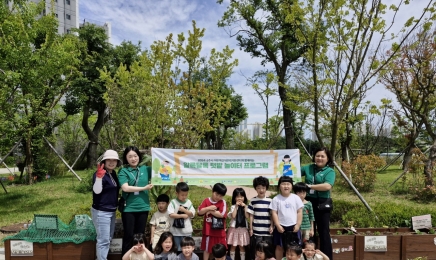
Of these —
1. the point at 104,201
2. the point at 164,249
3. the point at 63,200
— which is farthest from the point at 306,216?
the point at 63,200

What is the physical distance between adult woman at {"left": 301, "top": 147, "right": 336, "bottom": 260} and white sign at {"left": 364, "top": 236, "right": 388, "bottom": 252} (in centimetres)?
71

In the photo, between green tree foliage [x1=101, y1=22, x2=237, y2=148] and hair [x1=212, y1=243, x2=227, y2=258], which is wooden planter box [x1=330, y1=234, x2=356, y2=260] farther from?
green tree foliage [x1=101, y1=22, x2=237, y2=148]

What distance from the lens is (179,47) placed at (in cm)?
712

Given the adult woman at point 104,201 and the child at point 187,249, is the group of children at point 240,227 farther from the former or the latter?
the adult woman at point 104,201

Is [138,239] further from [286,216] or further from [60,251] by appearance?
[286,216]

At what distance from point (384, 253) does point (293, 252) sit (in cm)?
186

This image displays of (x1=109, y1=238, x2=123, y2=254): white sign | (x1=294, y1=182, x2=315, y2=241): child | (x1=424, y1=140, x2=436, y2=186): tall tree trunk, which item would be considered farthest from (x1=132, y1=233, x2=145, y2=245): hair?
(x1=424, y1=140, x2=436, y2=186): tall tree trunk

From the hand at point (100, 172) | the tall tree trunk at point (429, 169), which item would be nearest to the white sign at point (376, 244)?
the hand at point (100, 172)

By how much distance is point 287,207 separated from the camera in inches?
136

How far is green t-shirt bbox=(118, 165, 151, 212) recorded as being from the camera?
363 cm

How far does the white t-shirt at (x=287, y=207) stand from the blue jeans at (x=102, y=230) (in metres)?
2.02

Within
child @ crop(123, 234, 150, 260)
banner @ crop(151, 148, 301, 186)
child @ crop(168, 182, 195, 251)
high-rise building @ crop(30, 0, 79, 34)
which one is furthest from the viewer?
high-rise building @ crop(30, 0, 79, 34)

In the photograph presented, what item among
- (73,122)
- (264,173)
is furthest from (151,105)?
(73,122)

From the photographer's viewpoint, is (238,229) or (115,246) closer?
(238,229)
